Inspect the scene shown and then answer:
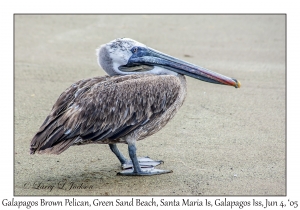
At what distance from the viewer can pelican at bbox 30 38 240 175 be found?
584 cm

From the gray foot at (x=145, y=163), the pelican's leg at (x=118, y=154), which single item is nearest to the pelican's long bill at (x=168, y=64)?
the pelican's leg at (x=118, y=154)

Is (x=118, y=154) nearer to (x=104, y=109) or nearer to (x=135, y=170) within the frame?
(x=135, y=170)

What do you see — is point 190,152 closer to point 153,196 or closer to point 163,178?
point 163,178

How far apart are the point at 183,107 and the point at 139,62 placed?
2.09 m

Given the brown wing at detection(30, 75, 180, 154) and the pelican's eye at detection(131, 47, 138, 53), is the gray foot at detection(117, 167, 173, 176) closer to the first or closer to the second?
the brown wing at detection(30, 75, 180, 154)

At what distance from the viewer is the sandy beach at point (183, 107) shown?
6035 mm

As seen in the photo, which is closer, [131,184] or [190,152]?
[131,184]

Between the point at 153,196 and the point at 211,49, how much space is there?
610cm

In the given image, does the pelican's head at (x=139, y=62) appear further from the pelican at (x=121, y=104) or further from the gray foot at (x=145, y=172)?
A: the gray foot at (x=145, y=172)

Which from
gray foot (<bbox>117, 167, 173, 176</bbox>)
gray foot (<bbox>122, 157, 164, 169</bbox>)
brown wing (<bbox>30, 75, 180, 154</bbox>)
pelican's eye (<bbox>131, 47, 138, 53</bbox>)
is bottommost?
gray foot (<bbox>117, 167, 173, 176</bbox>)

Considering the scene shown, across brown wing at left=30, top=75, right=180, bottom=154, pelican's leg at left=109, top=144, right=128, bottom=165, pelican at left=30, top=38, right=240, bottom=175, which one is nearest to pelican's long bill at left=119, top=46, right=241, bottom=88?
pelican at left=30, top=38, right=240, bottom=175

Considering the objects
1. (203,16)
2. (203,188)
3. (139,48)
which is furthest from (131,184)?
(203,16)

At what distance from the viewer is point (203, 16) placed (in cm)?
1345

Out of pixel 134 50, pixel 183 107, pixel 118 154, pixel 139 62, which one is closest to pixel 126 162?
pixel 118 154
